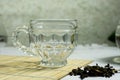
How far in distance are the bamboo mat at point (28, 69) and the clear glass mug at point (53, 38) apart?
0.12 ft

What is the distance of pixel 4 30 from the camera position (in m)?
1.65

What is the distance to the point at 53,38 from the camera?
30.3 inches

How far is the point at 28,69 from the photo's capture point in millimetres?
762

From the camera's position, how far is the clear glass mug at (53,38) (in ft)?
2.52

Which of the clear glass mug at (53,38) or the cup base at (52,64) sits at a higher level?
the clear glass mug at (53,38)

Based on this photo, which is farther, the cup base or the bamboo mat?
the cup base

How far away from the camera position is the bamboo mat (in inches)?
26.2

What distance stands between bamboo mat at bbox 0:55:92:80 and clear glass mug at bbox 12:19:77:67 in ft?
0.12

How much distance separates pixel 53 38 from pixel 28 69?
11 centimetres

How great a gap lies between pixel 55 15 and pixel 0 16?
0.32 meters

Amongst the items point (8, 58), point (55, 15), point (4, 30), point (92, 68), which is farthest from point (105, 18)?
point (92, 68)

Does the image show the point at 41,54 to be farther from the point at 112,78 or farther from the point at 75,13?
the point at 75,13

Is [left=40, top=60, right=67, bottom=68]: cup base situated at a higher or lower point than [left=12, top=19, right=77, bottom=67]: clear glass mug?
lower

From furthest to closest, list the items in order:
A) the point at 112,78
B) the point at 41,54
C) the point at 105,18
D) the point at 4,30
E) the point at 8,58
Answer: the point at 4,30
the point at 105,18
the point at 8,58
the point at 41,54
the point at 112,78
